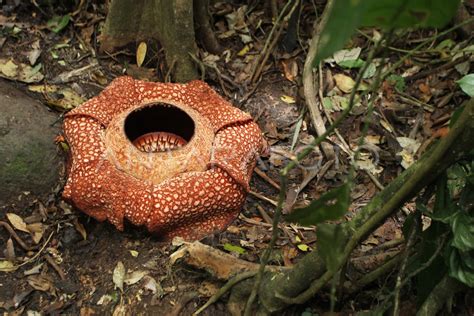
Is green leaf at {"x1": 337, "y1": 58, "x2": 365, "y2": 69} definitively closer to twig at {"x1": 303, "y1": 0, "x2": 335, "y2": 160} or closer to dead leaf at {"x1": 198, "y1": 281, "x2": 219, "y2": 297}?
twig at {"x1": 303, "y1": 0, "x2": 335, "y2": 160}

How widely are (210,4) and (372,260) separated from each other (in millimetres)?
2149

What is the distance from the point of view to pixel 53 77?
3518 mm

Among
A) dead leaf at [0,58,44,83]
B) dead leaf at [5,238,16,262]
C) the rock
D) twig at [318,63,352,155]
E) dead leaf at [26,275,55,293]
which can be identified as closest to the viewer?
dead leaf at [26,275,55,293]

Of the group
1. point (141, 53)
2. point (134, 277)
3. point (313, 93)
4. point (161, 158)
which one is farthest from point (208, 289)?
point (141, 53)

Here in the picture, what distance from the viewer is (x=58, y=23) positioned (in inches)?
150

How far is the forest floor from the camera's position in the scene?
265 centimetres

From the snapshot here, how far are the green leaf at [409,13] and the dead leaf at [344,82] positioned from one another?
2503 mm

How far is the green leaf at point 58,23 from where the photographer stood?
3.78m

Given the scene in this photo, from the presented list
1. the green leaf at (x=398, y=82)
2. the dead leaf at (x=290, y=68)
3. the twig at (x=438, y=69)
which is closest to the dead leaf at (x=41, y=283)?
the dead leaf at (x=290, y=68)

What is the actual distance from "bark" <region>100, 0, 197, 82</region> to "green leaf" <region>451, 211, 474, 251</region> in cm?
191

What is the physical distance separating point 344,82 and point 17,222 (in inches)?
77.9

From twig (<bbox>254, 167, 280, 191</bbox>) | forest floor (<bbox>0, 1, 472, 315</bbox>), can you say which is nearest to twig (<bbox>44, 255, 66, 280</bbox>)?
forest floor (<bbox>0, 1, 472, 315</bbox>)

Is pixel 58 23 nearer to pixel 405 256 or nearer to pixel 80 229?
pixel 80 229

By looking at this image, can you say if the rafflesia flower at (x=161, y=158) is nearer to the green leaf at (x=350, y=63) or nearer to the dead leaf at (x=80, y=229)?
the dead leaf at (x=80, y=229)
